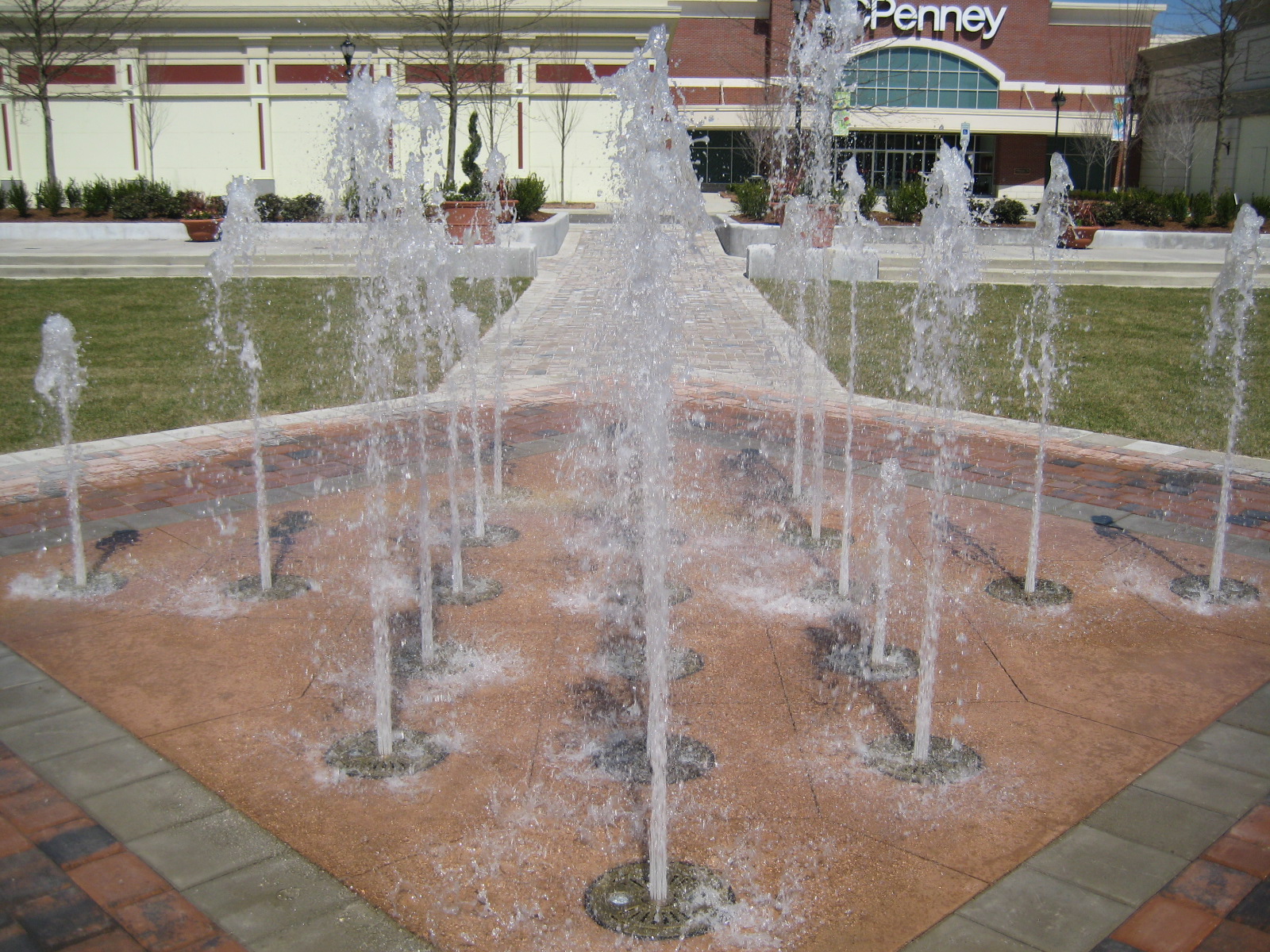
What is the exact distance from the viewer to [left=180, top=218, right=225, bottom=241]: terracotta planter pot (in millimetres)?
21344

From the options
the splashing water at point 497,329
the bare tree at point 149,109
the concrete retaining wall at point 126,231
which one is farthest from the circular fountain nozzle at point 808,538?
the bare tree at point 149,109

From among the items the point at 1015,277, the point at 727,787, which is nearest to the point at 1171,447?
the point at 727,787

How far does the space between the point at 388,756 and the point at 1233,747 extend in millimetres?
3247

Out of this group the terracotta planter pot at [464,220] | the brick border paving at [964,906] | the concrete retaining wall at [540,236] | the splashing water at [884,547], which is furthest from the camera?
the concrete retaining wall at [540,236]

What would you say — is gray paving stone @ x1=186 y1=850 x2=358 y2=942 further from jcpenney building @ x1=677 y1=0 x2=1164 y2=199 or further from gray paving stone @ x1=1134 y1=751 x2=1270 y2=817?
jcpenney building @ x1=677 y1=0 x2=1164 y2=199

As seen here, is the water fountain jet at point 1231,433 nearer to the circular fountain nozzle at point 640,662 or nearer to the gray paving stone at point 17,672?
the circular fountain nozzle at point 640,662

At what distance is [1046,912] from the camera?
10.6ft

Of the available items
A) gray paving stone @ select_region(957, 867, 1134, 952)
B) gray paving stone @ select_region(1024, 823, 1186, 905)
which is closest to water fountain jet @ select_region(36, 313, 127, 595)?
gray paving stone @ select_region(957, 867, 1134, 952)

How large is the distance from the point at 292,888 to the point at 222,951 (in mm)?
329

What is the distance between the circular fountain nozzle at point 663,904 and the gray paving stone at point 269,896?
2.49 ft

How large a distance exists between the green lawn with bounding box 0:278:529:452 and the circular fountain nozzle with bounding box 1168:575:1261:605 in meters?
6.44

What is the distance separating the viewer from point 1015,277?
1936cm

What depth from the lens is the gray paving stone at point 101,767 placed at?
387 centimetres

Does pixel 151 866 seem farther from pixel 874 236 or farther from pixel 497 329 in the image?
pixel 874 236
